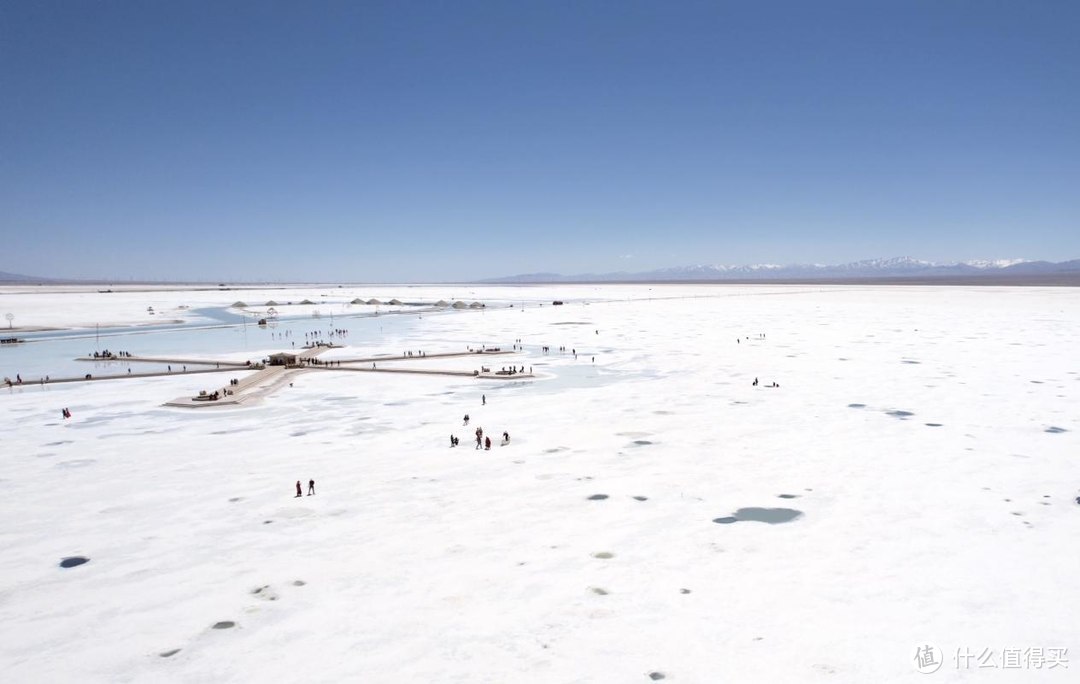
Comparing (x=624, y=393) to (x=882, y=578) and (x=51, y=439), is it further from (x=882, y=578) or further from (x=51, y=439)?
(x=51, y=439)

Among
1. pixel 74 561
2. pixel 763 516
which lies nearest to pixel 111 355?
pixel 74 561

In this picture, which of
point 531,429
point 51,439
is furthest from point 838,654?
point 51,439

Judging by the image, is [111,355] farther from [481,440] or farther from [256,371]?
[481,440]

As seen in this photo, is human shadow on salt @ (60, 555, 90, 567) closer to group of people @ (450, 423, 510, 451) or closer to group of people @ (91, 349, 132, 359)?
group of people @ (450, 423, 510, 451)

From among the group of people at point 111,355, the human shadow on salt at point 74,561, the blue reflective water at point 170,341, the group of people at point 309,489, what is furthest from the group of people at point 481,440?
the group of people at point 111,355

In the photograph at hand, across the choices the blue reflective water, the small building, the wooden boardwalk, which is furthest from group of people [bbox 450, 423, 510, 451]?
→ the blue reflective water

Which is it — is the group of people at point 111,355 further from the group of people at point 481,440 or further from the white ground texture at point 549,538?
the group of people at point 481,440
